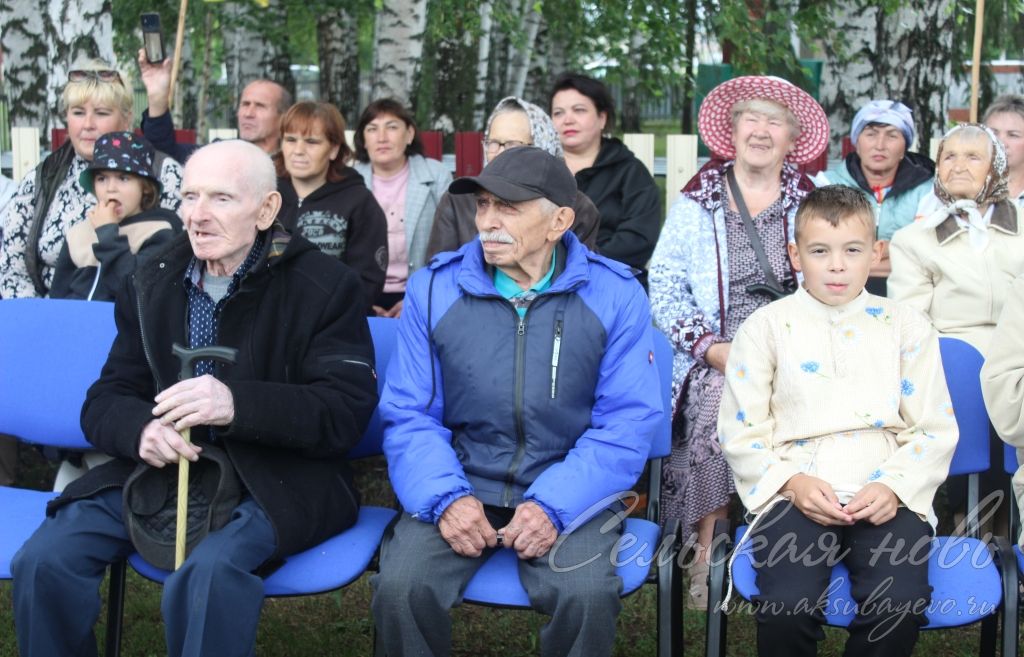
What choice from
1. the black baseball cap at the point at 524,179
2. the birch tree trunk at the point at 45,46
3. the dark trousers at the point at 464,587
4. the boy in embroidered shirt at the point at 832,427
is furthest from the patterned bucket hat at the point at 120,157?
the birch tree trunk at the point at 45,46

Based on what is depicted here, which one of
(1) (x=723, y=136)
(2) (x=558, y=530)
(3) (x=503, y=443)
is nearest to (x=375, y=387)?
(3) (x=503, y=443)

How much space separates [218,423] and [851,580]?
5.68 feet

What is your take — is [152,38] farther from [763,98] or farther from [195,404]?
[195,404]

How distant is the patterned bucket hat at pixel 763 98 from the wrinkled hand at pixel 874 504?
6.35ft

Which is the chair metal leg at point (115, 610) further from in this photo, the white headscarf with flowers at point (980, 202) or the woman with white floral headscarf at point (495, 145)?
the white headscarf with flowers at point (980, 202)

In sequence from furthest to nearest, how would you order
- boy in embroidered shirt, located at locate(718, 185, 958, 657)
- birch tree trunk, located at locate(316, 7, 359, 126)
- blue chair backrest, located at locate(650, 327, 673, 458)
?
birch tree trunk, located at locate(316, 7, 359, 126), blue chair backrest, located at locate(650, 327, 673, 458), boy in embroidered shirt, located at locate(718, 185, 958, 657)

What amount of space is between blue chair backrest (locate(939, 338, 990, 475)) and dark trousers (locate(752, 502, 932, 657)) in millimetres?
400

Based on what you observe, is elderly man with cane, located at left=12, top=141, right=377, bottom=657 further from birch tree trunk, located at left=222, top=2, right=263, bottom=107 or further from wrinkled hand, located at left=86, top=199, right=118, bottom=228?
birch tree trunk, located at left=222, top=2, right=263, bottom=107

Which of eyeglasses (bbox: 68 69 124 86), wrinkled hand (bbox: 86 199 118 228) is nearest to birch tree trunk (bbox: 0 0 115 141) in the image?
eyeglasses (bbox: 68 69 124 86)

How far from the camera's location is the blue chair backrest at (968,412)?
3.70m

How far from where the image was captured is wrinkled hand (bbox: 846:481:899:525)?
335 cm

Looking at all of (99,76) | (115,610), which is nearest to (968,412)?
(115,610)

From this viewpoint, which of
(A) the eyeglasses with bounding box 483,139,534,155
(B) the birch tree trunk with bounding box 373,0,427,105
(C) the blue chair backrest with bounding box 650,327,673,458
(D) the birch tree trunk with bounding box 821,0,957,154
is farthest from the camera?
(B) the birch tree trunk with bounding box 373,0,427,105

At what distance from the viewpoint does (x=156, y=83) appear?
19.8 ft
